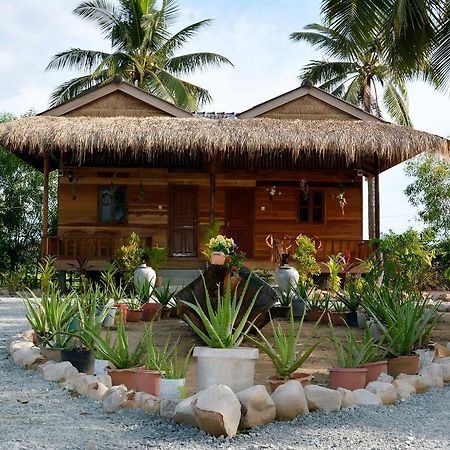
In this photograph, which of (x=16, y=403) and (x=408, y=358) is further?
(x=408, y=358)

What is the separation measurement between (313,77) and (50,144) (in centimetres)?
1376

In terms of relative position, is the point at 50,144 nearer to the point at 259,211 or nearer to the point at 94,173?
the point at 94,173

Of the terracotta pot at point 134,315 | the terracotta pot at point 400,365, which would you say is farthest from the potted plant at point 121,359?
the terracotta pot at point 134,315

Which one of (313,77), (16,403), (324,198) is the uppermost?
(313,77)

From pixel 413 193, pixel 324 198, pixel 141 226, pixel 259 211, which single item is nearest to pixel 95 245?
pixel 141 226

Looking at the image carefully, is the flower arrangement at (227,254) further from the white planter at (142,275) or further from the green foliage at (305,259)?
the green foliage at (305,259)

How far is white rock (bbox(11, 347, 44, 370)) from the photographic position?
20.1 feet

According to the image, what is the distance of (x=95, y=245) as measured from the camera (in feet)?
48.9

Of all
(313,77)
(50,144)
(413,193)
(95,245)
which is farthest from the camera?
(313,77)

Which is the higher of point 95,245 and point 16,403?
point 95,245

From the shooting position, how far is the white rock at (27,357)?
6117 mm

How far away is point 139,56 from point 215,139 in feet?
35.1

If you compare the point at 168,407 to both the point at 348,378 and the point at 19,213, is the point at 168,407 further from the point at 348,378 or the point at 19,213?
the point at 19,213

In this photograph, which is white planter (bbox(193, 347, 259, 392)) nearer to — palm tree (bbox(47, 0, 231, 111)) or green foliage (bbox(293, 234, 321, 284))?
green foliage (bbox(293, 234, 321, 284))
